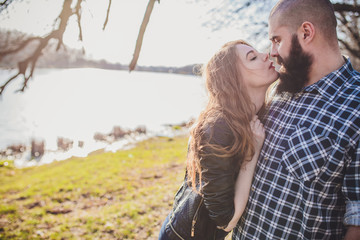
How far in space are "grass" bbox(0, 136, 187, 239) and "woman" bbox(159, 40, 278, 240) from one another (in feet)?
9.33

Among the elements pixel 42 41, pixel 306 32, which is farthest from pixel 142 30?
pixel 306 32

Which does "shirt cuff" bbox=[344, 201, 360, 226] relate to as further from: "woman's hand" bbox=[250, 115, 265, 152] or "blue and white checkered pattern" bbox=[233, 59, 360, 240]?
"woman's hand" bbox=[250, 115, 265, 152]

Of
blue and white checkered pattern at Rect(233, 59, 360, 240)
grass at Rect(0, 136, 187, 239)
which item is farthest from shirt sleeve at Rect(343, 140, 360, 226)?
grass at Rect(0, 136, 187, 239)

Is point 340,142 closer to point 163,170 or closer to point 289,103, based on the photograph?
point 289,103

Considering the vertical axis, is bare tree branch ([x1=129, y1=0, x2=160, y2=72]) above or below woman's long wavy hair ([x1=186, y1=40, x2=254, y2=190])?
above

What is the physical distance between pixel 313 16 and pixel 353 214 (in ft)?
4.26

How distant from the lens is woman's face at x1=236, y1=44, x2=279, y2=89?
1.82 meters

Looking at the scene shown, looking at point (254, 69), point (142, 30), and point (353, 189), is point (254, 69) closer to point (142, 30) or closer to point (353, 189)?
point (353, 189)

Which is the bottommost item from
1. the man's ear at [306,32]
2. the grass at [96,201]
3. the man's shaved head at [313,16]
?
the grass at [96,201]

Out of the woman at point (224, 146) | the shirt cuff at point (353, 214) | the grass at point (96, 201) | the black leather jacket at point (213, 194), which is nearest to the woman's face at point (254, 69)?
the woman at point (224, 146)

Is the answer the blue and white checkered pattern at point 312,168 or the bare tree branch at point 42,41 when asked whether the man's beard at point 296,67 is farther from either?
the bare tree branch at point 42,41

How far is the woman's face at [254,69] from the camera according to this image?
1.82 meters

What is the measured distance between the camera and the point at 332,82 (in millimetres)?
1492

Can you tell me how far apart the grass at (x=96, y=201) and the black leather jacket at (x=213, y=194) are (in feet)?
9.35
